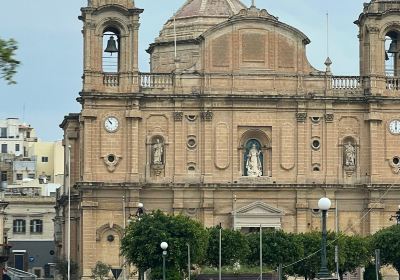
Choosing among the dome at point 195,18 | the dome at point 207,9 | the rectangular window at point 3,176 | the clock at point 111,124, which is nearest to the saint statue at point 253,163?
the clock at point 111,124

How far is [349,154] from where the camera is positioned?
86.0 meters

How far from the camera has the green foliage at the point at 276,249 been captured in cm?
7369

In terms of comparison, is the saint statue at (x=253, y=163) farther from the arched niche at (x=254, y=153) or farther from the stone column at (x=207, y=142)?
the stone column at (x=207, y=142)

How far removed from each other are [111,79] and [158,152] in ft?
17.2

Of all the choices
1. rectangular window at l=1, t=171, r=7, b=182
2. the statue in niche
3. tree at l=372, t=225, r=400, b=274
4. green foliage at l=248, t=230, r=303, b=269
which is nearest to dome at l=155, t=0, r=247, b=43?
the statue in niche

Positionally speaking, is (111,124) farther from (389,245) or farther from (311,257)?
(389,245)

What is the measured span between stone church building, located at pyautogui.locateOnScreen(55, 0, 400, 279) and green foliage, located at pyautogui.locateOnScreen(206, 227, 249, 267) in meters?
9.83

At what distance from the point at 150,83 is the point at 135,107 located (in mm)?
2366

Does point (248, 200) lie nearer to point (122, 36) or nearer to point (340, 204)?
point (340, 204)

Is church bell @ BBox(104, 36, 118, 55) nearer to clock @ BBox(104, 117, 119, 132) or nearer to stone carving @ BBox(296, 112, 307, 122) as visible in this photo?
clock @ BBox(104, 117, 119, 132)

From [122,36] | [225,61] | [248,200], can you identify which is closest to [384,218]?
[248,200]

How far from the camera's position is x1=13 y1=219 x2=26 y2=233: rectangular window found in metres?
129

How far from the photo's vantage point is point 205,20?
332 feet

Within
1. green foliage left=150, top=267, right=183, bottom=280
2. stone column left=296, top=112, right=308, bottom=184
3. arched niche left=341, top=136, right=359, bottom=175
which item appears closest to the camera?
green foliage left=150, top=267, right=183, bottom=280
